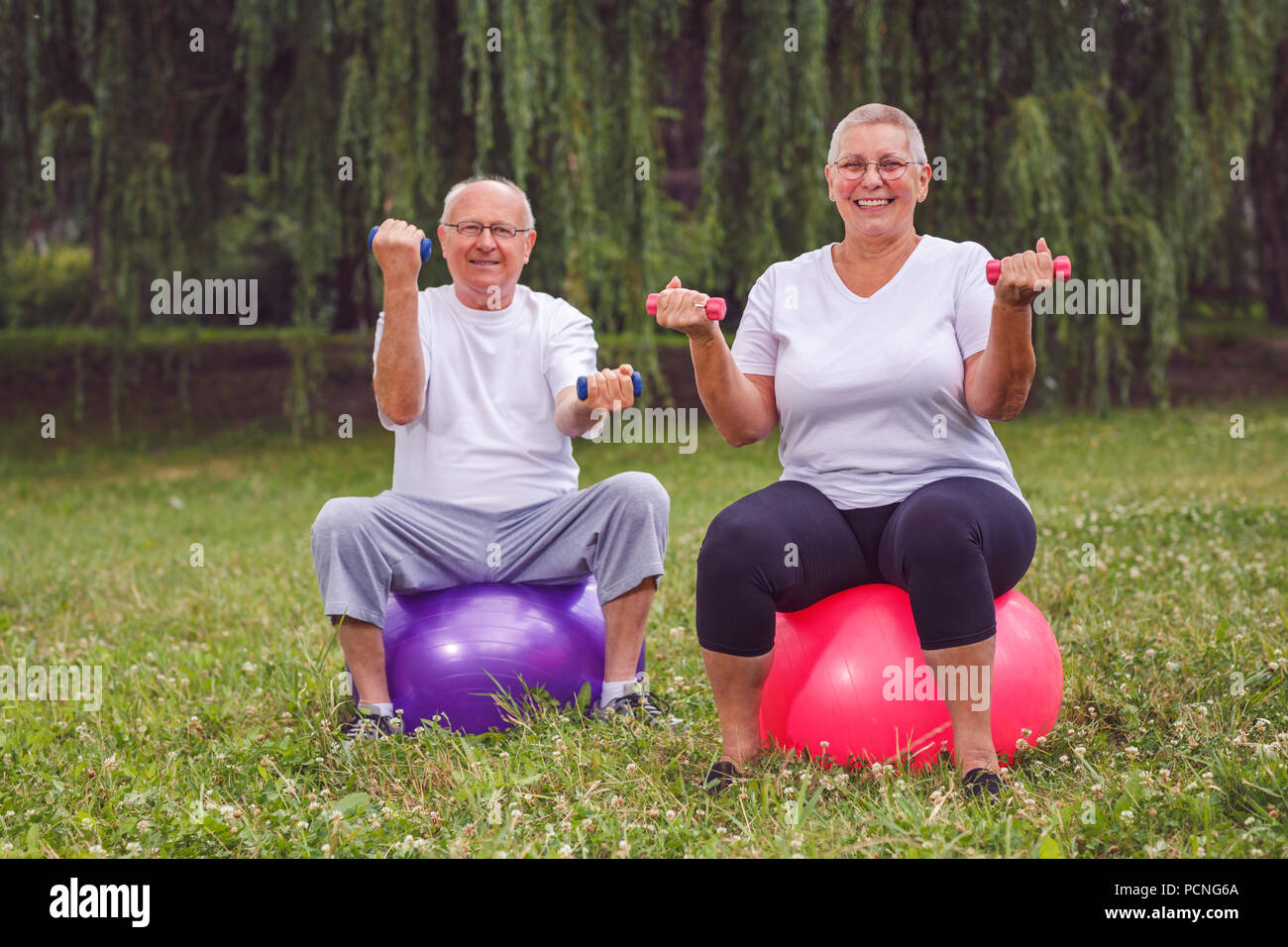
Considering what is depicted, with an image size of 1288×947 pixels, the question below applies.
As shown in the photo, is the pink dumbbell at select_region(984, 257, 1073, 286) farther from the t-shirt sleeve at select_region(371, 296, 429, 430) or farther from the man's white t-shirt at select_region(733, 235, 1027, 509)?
the t-shirt sleeve at select_region(371, 296, 429, 430)

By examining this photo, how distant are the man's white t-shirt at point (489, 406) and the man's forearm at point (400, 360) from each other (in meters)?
0.10

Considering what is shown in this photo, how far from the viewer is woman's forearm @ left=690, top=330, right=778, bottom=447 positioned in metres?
3.13

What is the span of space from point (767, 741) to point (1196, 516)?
4.06 meters

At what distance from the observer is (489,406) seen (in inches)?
154

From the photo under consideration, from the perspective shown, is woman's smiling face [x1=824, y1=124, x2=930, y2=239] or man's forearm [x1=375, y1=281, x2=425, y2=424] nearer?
woman's smiling face [x1=824, y1=124, x2=930, y2=239]

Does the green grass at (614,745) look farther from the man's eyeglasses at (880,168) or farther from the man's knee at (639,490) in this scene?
the man's eyeglasses at (880,168)

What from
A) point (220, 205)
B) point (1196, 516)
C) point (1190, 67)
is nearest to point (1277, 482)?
point (1196, 516)

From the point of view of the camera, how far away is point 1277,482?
7.96m
